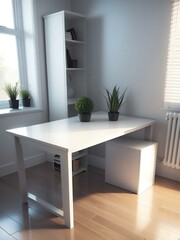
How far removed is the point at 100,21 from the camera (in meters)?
2.70

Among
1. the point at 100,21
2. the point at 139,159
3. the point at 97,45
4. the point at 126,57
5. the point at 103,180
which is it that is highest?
the point at 100,21

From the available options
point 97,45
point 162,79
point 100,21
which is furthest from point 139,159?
point 100,21

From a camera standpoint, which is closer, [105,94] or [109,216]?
[109,216]

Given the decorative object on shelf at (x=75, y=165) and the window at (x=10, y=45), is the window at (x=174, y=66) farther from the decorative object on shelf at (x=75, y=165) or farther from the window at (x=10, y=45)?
the window at (x=10, y=45)

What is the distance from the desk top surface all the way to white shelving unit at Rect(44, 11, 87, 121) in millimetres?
572

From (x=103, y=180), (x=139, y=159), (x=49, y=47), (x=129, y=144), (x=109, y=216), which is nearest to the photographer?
(x=109, y=216)

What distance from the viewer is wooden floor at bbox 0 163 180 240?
167 centimetres

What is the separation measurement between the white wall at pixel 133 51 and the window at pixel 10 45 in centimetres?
86

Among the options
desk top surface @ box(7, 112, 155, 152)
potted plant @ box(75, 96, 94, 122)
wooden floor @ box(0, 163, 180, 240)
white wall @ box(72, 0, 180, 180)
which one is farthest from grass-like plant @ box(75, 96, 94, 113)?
wooden floor @ box(0, 163, 180, 240)

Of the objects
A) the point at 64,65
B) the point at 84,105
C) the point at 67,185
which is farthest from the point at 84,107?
the point at 67,185

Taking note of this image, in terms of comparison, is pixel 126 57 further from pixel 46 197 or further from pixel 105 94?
pixel 46 197

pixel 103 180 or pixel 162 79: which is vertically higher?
pixel 162 79

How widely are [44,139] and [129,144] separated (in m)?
1.03

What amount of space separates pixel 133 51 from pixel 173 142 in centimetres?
115
